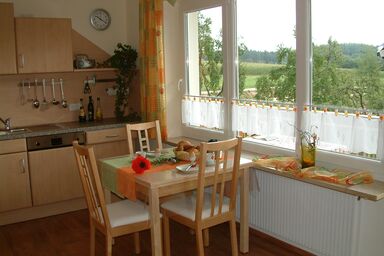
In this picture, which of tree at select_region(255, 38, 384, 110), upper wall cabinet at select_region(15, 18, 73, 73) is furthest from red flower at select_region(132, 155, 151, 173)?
upper wall cabinet at select_region(15, 18, 73, 73)

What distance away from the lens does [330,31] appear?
2910mm

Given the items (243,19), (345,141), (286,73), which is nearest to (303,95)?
(286,73)

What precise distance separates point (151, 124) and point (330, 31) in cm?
161

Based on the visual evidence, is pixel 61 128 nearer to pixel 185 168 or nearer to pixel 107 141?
pixel 107 141

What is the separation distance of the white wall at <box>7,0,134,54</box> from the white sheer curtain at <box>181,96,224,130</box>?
105 centimetres

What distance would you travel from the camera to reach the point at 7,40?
3.97 meters

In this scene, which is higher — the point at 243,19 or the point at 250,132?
the point at 243,19

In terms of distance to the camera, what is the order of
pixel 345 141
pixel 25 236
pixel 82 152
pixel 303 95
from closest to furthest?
pixel 82 152, pixel 345 141, pixel 303 95, pixel 25 236

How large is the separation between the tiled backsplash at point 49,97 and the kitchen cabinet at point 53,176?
0.62 m

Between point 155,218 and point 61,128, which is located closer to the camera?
point 155,218

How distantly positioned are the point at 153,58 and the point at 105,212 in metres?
1.97

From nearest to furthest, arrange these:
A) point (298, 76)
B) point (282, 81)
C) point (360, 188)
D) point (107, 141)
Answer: point (360, 188) → point (298, 76) → point (282, 81) → point (107, 141)

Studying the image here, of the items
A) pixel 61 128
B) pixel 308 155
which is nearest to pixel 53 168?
pixel 61 128

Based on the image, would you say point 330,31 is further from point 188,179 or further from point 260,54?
point 188,179
